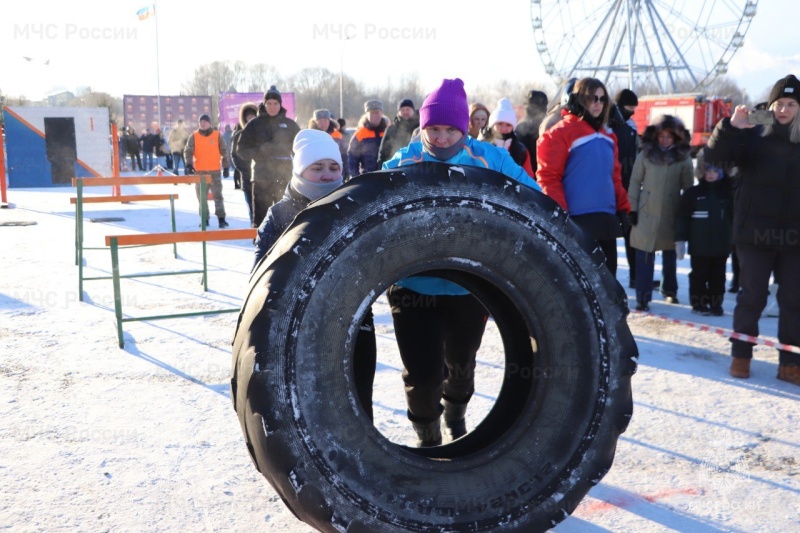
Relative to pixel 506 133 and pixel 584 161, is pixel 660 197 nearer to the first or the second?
pixel 506 133

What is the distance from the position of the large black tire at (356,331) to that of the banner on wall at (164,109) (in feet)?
121

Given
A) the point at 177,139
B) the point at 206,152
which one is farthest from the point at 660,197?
the point at 177,139

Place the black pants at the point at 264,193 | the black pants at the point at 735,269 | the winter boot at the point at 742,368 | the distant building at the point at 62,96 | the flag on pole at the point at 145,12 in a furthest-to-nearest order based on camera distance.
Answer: the distant building at the point at 62,96 → the flag on pole at the point at 145,12 → the black pants at the point at 264,193 → the black pants at the point at 735,269 → the winter boot at the point at 742,368

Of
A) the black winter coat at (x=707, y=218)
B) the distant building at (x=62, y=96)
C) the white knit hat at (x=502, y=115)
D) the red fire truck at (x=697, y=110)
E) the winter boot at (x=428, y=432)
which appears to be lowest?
the winter boot at (x=428, y=432)

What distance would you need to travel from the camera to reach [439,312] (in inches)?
113

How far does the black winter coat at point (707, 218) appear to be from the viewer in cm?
594

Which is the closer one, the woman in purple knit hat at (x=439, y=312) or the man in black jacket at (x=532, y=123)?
the woman in purple knit hat at (x=439, y=312)

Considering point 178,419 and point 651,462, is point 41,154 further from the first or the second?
point 651,462

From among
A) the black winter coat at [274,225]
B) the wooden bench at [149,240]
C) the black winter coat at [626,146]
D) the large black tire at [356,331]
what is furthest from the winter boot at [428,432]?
the black winter coat at [626,146]

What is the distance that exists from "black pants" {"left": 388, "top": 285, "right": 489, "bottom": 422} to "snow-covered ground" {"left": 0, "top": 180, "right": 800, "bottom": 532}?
709 mm

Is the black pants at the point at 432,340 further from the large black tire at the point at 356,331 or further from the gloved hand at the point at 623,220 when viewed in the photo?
the gloved hand at the point at 623,220

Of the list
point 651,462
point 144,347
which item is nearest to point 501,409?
point 651,462

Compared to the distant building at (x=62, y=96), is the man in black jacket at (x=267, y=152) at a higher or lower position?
lower

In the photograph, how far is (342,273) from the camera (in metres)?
2.05
